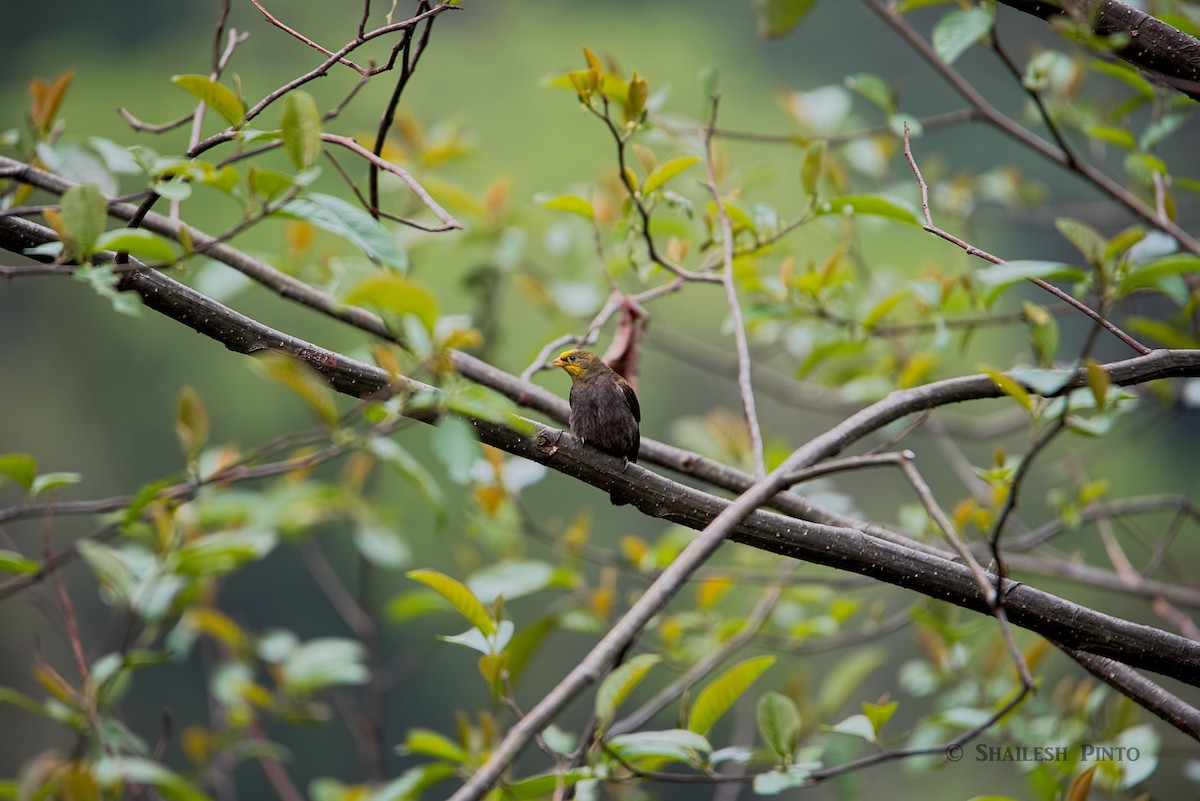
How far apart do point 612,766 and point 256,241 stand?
2583 mm

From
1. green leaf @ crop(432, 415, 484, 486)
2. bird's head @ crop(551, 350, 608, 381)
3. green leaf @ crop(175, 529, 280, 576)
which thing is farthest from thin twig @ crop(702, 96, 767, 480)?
green leaf @ crop(175, 529, 280, 576)

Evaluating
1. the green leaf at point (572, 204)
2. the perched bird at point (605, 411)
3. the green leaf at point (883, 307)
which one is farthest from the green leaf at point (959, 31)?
the perched bird at point (605, 411)

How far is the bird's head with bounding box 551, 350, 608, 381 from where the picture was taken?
52.3 inches

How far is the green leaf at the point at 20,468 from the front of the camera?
1052 millimetres

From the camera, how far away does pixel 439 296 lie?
2.87 m

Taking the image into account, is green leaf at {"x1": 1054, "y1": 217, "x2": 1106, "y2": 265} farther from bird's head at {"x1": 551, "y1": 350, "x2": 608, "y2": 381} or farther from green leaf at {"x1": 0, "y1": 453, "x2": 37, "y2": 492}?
green leaf at {"x1": 0, "y1": 453, "x2": 37, "y2": 492}

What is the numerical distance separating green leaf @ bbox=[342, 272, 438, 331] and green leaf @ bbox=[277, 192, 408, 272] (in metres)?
0.06

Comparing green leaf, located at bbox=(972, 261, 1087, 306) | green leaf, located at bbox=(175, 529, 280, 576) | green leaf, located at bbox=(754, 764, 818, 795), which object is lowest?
green leaf, located at bbox=(175, 529, 280, 576)

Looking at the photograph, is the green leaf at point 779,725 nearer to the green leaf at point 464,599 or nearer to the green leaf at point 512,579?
the green leaf at point 464,599

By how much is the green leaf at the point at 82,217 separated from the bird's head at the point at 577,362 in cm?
70

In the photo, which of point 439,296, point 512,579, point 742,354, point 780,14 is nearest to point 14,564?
point 512,579

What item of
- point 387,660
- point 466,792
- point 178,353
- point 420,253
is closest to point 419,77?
point 178,353

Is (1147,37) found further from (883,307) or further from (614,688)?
(614,688)

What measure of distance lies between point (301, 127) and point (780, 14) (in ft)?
2.99
